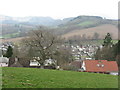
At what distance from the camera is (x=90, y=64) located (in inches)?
2009

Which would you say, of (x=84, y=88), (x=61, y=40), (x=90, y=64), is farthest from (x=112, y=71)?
(x=84, y=88)

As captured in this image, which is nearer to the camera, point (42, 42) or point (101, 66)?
point (42, 42)

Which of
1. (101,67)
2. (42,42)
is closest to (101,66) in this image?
(101,67)

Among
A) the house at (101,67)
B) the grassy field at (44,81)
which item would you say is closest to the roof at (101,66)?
the house at (101,67)

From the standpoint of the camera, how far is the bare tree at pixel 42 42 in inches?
1501

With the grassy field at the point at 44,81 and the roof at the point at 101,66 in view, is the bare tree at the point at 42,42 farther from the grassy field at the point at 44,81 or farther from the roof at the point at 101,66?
the grassy field at the point at 44,81

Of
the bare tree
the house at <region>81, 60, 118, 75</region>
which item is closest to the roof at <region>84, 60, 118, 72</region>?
the house at <region>81, 60, 118, 75</region>

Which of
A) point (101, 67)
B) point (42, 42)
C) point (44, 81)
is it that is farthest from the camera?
point (101, 67)

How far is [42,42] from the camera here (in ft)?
126

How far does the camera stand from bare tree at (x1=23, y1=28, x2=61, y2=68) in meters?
38.1

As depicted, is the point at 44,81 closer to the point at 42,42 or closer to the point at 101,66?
the point at 42,42

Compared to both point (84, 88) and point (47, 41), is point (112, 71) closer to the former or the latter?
→ point (47, 41)

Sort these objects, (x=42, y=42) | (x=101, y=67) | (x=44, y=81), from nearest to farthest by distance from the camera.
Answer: (x=44, y=81)
(x=42, y=42)
(x=101, y=67)

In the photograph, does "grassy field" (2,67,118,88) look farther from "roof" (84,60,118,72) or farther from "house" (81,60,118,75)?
"roof" (84,60,118,72)
